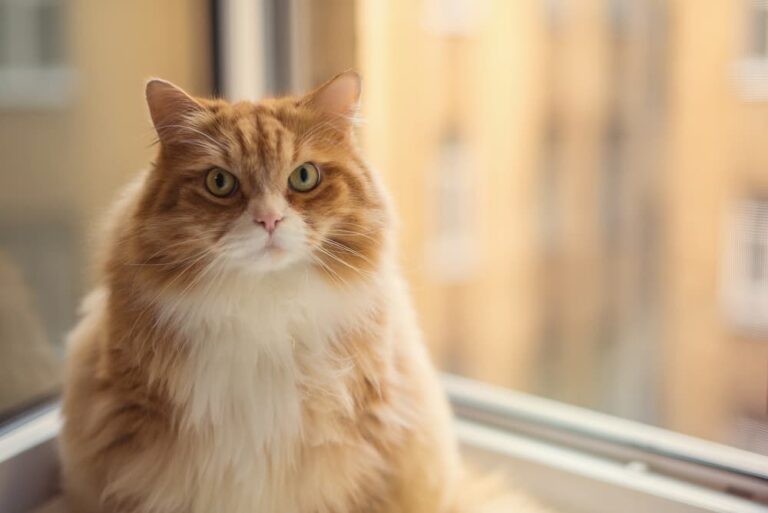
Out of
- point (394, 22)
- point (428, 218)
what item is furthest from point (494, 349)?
point (394, 22)

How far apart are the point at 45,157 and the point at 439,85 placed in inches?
48.0

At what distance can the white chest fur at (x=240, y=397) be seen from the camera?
1028 mm

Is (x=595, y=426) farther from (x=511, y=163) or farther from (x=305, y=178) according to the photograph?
(x=511, y=163)

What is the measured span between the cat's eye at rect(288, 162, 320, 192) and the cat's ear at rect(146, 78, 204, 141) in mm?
153

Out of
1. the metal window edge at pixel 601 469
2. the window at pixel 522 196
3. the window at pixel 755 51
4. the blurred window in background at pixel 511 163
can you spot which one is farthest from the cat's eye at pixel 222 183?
the window at pixel 755 51

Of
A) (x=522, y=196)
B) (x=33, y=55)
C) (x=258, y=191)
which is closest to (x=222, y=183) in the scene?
(x=258, y=191)

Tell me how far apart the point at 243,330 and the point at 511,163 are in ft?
5.21

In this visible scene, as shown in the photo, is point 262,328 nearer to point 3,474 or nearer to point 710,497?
point 3,474

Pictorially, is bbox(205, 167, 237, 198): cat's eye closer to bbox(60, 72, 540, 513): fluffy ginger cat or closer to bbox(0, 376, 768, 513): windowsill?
bbox(60, 72, 540, 513): fluffy ginger cat

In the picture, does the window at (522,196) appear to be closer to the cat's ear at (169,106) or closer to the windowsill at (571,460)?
the windowsill at (571,460)

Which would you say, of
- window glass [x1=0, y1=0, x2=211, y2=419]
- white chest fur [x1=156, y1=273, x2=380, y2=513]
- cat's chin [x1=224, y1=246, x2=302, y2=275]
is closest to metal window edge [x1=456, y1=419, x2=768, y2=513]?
white chest fur [x1=156, y1=273, x2=380, y2=513]

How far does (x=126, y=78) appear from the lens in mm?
1675

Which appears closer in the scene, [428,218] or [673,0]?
[673,0]

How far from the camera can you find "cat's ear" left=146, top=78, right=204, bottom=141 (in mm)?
1036
